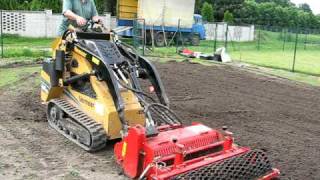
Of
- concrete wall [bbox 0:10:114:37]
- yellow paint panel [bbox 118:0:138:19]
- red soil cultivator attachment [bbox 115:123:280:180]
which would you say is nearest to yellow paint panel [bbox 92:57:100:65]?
red soil cultivator attachment [bbox 115:123:280:180]

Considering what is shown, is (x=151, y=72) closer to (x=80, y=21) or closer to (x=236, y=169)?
(x=80, y=21)

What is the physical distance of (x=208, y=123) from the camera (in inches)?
322

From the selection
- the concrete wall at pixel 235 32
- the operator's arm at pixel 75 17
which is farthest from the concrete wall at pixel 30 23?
the operator's arm at pixel 75 17

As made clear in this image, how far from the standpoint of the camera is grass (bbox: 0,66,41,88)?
11.9 m

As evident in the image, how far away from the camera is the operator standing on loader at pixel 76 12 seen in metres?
7.44

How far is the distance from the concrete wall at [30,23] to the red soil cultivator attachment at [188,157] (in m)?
24.3

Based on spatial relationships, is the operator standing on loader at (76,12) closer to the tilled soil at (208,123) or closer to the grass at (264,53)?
the tilled soil at (208,123)

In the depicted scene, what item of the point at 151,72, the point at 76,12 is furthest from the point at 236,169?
the point at 76,12

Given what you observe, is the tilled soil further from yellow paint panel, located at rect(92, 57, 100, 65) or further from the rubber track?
yellow paint panel, located at rect(92, 57, 100, 65)

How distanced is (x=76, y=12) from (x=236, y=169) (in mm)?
3970

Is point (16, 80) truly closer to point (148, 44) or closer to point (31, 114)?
point (31, 114)

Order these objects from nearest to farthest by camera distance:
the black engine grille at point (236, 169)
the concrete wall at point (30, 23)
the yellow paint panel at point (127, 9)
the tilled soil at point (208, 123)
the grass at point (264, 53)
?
1. the black engine grille at point (236, 169)
2. the tilled soil at point (208, 123)
3. the grass at point (264, 53)
4. the concrete wall at point (30, 23)
5. the yellow paint panel at point (127, 9)

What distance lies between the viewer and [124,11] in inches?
1179

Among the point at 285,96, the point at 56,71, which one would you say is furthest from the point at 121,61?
the point at 285,96
